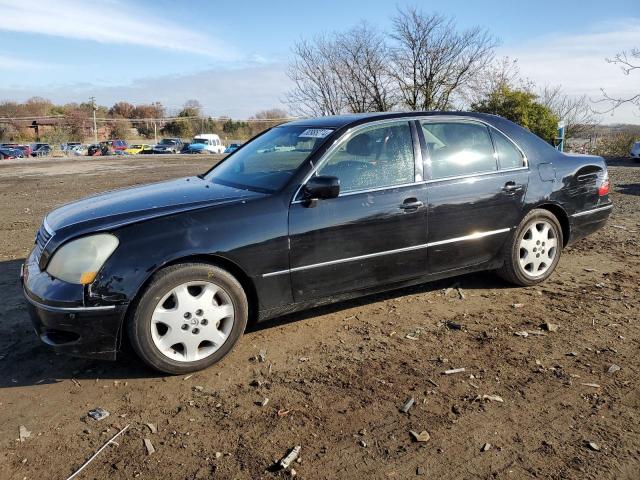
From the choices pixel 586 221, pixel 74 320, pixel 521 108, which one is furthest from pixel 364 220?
pixel 521 108

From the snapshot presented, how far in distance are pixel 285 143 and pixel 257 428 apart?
2437mm

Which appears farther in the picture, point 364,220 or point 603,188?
point 603,188

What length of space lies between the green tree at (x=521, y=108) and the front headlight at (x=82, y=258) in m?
22.6

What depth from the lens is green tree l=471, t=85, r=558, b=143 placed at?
23516mm

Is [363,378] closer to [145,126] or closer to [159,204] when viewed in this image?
[159,204]

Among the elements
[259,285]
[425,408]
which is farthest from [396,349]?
[259,285]

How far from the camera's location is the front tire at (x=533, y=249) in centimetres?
475

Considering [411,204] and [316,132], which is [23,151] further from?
[411,204]

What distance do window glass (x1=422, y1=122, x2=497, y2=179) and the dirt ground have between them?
3.74ft

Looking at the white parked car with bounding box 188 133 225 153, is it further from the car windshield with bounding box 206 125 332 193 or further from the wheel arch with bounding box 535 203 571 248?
the wheel arch with bounding box 535 203 571 248

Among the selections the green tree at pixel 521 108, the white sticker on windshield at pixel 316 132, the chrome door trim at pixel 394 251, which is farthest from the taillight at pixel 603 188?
the green tree at pixel 521 108

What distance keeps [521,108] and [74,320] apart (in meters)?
23.7

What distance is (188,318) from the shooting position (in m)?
3.38

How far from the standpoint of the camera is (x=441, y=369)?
11.2 ft
